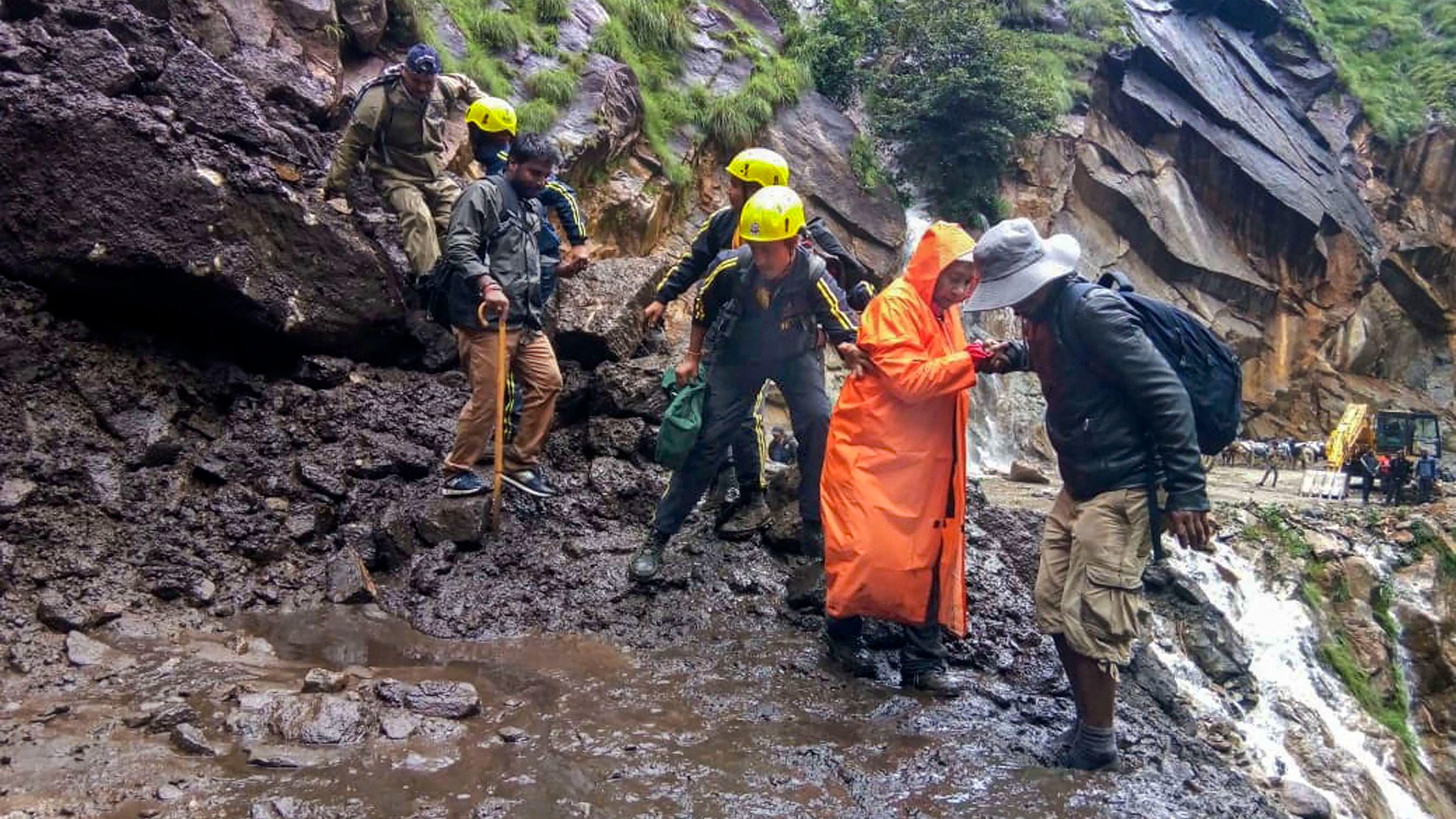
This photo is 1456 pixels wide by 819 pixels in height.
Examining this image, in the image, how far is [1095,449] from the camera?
3.27 m

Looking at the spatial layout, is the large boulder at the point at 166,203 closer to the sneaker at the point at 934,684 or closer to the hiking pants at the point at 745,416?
the hiking pants at the point at 745,416

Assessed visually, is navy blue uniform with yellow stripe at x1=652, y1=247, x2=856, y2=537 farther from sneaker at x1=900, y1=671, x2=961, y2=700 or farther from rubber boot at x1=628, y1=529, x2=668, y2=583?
sneaker at x1=900, y1=671, x2=961, y2=700

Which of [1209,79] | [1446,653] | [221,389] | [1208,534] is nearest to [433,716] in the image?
[1208,534]

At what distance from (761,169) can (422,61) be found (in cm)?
245

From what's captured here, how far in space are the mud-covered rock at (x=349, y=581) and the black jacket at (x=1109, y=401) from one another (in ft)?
10.3

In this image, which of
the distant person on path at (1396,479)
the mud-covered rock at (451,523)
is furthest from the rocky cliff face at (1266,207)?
the mud-covered rock at (451,523)

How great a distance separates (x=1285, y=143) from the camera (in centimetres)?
2083

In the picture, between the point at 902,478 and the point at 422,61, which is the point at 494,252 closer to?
the point at 422,61

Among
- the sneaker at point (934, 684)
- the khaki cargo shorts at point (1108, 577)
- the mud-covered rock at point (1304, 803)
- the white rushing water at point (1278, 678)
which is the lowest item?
the white rushing water at point (1278, 678)

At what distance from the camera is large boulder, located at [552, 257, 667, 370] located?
6.29 metres

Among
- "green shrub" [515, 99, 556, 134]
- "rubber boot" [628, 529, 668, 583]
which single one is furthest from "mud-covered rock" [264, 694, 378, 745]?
"green shrub" [515, 99, 556, 134]

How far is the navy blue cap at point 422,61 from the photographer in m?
5.88

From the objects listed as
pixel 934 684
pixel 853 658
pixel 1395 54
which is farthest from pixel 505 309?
pixel 1395 54

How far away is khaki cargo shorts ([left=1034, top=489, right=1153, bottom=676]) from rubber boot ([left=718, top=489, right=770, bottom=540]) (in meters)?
2.11
